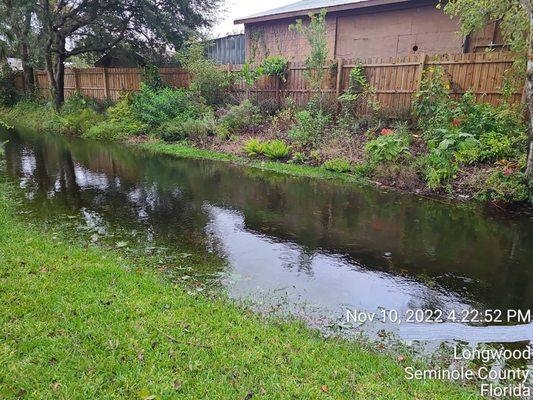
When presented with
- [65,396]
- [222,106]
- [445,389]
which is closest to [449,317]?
[445,389]

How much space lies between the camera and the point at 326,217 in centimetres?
693

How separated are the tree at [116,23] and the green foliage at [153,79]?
169cm

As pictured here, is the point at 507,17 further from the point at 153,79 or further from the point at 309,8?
the point at 153,79

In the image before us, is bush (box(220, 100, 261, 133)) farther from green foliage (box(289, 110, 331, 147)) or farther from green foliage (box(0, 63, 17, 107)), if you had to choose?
green foliage (box(0, 63, 17, 107))

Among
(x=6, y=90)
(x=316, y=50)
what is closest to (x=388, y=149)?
(x=316, y=50)

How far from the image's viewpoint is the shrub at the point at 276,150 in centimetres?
1084

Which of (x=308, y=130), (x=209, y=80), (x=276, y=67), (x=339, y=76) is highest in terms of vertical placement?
(x=276, y=67)

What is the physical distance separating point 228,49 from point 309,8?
16.2ft

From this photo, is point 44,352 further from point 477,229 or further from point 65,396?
point 477,229

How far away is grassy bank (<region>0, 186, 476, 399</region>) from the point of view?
9.03 feet

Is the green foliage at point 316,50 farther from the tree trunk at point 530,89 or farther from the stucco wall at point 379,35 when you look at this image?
the tree trunk at point 530,89

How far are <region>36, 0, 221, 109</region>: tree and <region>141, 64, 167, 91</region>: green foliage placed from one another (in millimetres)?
1688

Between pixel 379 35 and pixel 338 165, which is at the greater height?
pixel 379 35

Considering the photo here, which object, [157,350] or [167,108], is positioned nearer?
[157,350]
